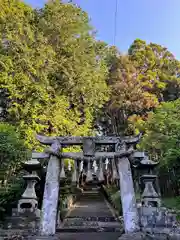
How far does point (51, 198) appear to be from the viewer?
15.1ft

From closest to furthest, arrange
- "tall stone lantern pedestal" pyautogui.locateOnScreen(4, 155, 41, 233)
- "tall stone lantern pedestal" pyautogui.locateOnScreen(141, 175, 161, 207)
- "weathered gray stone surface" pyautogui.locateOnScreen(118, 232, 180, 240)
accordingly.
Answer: "weathered gray stone surface" pyautogui.locateOnScreen(118, 232, 180, 240)
"tall stone lantern pedestal" pyautogui.locateOnScreen(4, 155, 41, 233)
"tall stone lantern pedestal" pyautogui.locateOnScreen(141, 175, 161, 207)

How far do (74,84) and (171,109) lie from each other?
19.2 feet

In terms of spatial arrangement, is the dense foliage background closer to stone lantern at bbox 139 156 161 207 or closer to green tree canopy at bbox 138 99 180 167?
green tree canopy at bbox 138 99 180 167

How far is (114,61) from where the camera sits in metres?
17.8

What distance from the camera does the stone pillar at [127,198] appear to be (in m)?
4.41

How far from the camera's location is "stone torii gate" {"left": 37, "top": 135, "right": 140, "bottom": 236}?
442 cm

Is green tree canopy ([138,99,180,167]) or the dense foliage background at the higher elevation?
the dense foliage background

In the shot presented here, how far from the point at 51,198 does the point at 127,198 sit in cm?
153

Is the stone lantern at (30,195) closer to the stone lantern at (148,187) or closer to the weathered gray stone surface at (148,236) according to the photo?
the weathered gray stone surface at (148,236)

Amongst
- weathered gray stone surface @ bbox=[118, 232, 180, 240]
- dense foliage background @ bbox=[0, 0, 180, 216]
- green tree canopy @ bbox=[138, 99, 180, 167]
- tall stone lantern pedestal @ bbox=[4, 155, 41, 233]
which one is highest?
dense foliage background @ bbox=[0, 0, 180, 216]

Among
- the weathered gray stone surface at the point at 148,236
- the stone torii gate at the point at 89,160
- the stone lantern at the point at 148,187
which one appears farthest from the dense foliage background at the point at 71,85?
the weathered gray stone surface at the point at 148,236

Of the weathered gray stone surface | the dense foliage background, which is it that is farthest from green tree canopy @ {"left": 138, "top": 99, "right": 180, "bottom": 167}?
the weathered gray stone surface

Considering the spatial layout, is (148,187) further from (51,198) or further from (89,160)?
(51,198)

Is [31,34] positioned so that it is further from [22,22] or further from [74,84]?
[74,84]
